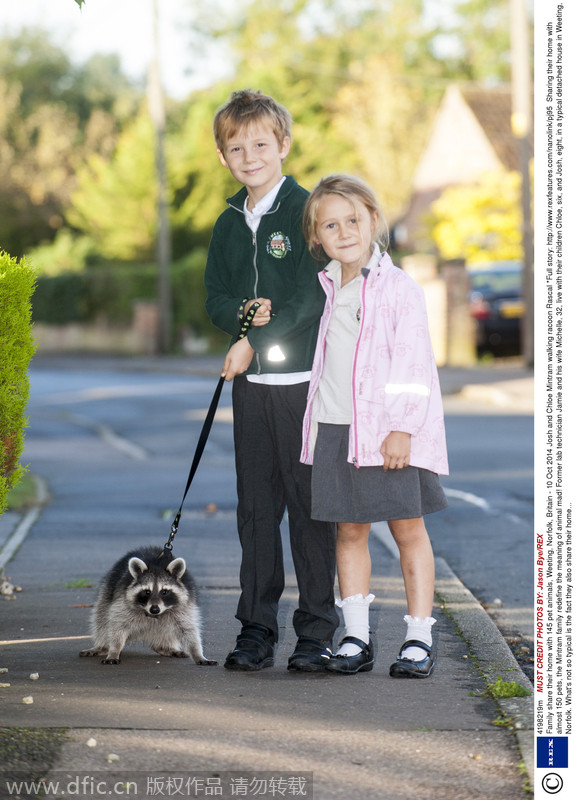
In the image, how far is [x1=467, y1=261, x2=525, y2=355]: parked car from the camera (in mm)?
26578

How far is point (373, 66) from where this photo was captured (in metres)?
50.7

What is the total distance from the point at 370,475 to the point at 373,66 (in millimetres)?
48029

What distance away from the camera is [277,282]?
497cm

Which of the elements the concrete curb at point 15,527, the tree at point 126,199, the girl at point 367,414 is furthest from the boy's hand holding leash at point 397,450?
the tree at point 126,199

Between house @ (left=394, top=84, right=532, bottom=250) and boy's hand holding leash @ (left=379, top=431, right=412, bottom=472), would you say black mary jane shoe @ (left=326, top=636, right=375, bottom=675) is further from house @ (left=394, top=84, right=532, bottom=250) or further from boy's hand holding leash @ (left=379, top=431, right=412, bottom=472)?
house @ (left=394, top=84, right=532, bottom=250)

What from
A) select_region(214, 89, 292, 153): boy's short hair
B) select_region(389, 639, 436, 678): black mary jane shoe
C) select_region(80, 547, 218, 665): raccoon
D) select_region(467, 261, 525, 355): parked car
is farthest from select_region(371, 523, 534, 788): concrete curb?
select_region(467, 261, 525, 355): parked car

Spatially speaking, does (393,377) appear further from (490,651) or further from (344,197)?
(490,651)

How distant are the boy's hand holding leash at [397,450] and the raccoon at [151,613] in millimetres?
1176

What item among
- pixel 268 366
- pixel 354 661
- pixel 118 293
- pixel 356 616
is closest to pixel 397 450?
pixel 268 366

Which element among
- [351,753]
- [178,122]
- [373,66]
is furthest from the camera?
[178,122]

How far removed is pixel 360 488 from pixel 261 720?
3.29ft

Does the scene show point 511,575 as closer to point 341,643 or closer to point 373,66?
point 341,643

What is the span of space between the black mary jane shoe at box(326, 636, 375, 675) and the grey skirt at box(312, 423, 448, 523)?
20.8 inches

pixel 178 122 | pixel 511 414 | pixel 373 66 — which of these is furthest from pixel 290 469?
pixel 178 122
